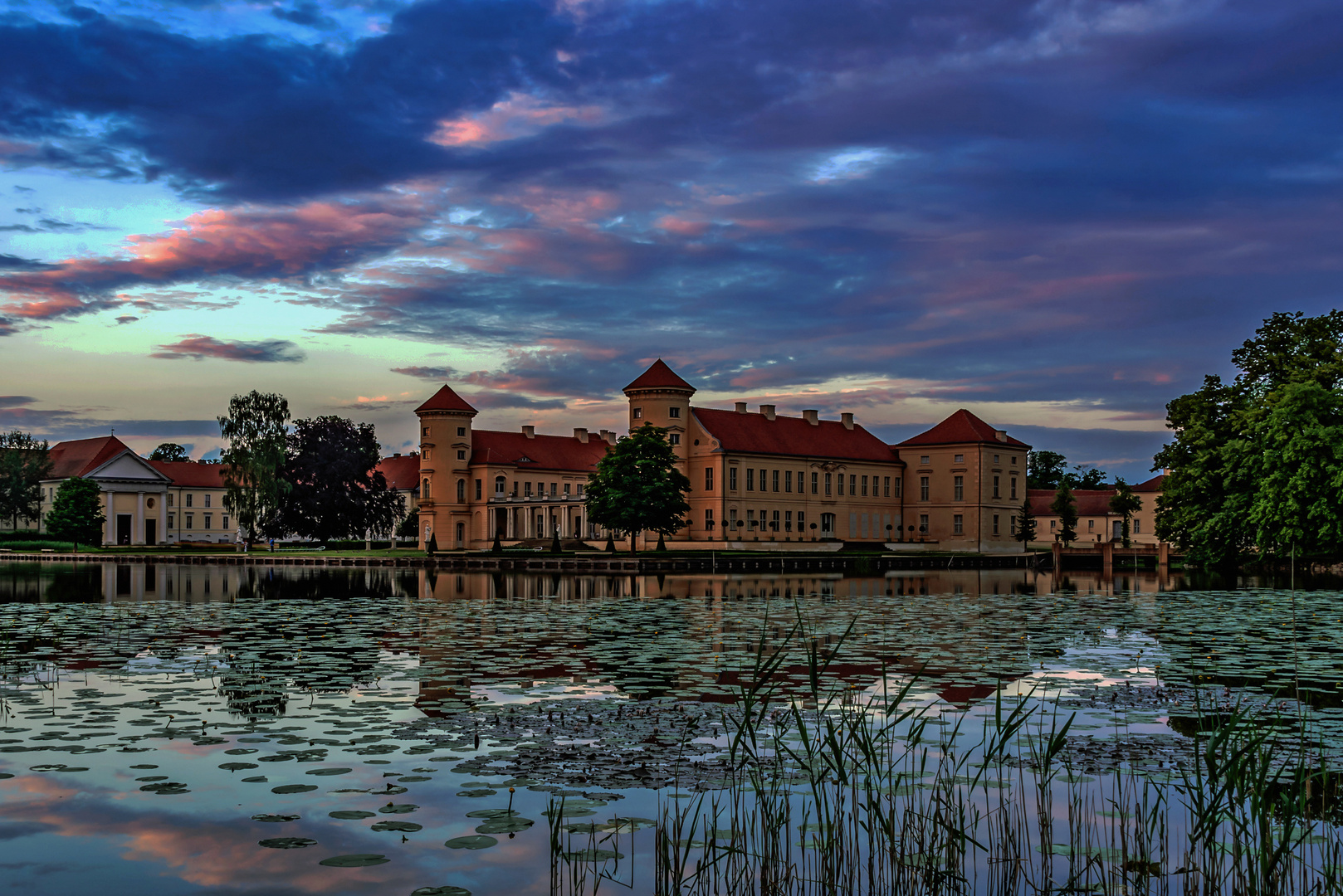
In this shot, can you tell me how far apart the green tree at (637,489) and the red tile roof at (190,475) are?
70344 mm

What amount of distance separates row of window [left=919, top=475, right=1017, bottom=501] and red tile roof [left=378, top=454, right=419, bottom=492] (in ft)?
173

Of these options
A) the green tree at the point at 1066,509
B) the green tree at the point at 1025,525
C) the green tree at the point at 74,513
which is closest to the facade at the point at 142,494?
the green tree at the point at 74,513

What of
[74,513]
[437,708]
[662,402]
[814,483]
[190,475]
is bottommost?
[437,708]

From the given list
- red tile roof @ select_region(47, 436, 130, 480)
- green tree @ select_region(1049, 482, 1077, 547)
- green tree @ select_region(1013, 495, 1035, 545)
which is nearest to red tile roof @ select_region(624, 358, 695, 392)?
green tree @ select_region(1013, 495, 1035, 545)

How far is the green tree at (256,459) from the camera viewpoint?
76.7m

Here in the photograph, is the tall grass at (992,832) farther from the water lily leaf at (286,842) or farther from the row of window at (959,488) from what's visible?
the row of window at (959,488)

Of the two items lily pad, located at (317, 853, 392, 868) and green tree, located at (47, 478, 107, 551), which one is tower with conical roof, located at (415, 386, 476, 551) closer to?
green tree, located at (47, 478, 107, 551)

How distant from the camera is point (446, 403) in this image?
9569 centimetres

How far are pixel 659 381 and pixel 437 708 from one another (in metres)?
73.9

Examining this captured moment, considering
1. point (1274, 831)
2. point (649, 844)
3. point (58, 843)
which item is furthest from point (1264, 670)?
point (58, 843)

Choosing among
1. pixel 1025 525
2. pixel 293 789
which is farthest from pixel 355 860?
pixel 1025 525

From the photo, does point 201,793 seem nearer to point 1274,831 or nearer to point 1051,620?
point 1274,831

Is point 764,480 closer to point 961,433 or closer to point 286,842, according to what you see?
point 961,433

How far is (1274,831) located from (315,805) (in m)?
6.68
